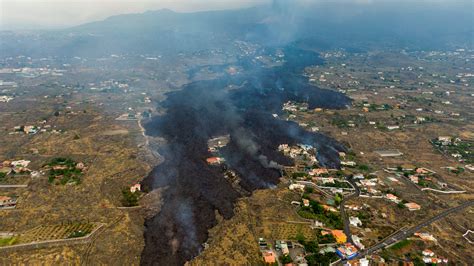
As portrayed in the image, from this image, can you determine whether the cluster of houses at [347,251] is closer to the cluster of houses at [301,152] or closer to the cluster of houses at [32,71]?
the cluster of houses at [301,152]

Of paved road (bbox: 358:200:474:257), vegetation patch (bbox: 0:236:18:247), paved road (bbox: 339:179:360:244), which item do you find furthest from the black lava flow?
paved road (bbox: 358:200:474:257)

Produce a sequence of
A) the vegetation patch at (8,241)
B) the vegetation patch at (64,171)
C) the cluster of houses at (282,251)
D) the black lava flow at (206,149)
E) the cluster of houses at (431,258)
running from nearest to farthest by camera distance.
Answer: the cluster of houses at (282,251) → the cluster of houses at (431,258) → the vegetation patch at (8,241) → the black lava flow at (206,149) → the vegetation patch at (64,171)

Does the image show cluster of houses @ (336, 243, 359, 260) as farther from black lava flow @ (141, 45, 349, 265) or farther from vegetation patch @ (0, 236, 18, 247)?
vegetation patch @ (0, 236, 18, 247)

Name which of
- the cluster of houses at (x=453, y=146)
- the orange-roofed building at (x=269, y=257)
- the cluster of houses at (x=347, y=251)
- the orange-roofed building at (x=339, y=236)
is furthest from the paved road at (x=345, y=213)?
the cluster of houses at (x=453, y=146)

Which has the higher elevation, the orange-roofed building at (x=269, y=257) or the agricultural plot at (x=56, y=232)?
the agricultural plot at (x=56, y=232)

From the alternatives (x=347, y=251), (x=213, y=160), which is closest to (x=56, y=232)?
(x=213, y=160)

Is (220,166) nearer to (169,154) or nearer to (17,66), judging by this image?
(169,154)
